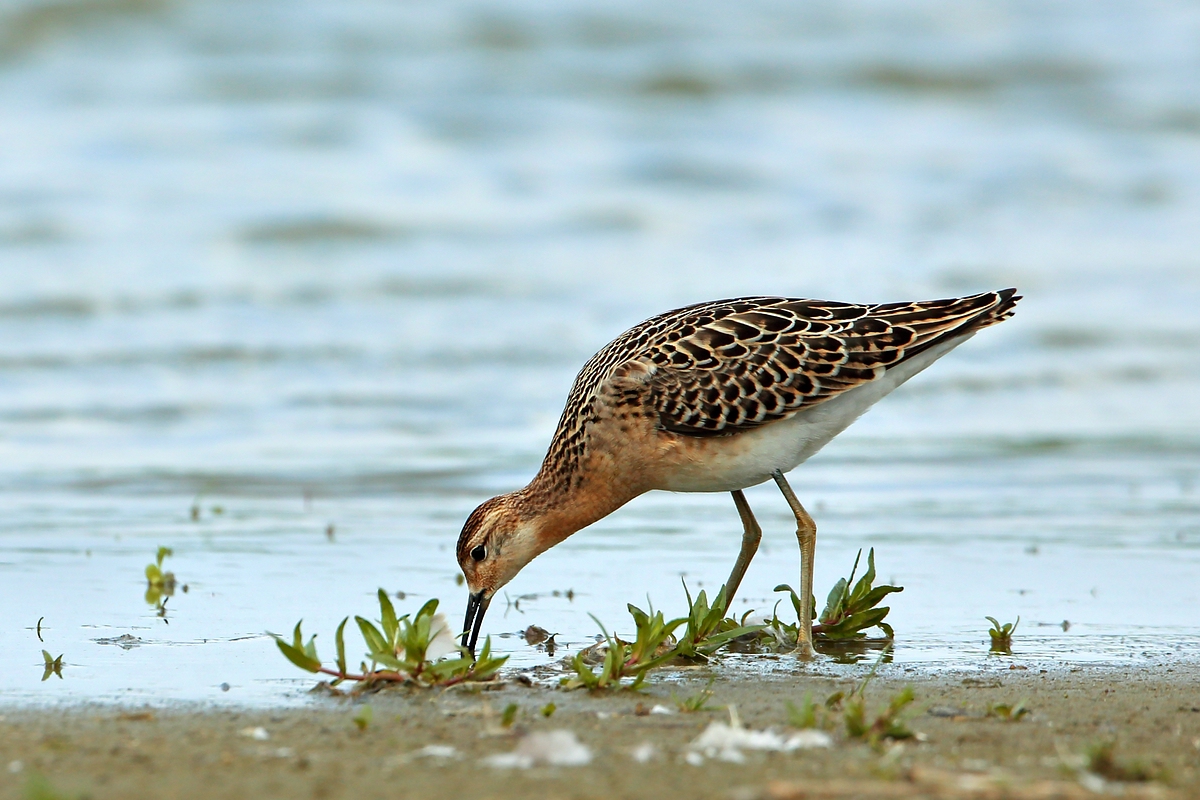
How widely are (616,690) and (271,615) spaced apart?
1.99 meters

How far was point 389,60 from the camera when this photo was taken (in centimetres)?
2077

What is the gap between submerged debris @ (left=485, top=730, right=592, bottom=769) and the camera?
159 inches

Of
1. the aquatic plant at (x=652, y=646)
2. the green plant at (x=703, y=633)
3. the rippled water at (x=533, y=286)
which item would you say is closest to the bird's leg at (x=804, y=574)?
the aquatic plant at (x=652, y=646)

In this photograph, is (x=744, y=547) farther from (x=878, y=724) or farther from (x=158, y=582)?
(x=158, y=582)

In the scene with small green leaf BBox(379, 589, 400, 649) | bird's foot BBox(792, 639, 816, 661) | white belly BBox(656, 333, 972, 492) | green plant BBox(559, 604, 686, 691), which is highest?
white belly BBox(656, 333, 972, 492)

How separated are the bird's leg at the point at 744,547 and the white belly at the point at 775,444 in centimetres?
25

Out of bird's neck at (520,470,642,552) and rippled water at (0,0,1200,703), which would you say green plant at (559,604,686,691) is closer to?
rippled water at (0,0,1200,703)

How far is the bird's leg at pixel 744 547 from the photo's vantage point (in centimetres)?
639

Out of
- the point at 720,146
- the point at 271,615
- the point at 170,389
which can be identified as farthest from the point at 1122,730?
the point at 720,146

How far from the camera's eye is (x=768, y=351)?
21.0 ft

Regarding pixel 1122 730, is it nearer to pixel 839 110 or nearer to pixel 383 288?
pixel 383 288

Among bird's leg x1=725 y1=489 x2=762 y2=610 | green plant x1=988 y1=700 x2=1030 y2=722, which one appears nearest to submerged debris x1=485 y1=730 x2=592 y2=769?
green plant x1=988 y1=700 x2=1030 y2=722

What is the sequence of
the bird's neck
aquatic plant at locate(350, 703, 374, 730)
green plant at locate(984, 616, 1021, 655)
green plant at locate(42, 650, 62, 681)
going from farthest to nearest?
1. the bird's neck
2. green plant at locate(984, 616, 1021, 655)
3. green plant at locate(42, 650, 62, 681)
4. aquatic plant at locate(350, 703, 374, 730)

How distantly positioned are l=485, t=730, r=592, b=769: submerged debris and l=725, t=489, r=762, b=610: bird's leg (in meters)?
2.16
